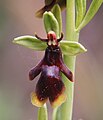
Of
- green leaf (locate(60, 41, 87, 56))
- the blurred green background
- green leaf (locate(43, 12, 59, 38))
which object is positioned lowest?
the blurred green background

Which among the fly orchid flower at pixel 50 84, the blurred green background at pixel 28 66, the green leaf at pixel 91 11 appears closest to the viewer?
the fly orchid flower at pixel 50 84

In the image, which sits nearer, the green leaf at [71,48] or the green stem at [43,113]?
the green leaf at [71,48]

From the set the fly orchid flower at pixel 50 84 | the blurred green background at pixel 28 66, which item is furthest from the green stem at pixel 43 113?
the blurred green background at pixel 28 66

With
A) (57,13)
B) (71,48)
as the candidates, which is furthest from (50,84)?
(57,13)

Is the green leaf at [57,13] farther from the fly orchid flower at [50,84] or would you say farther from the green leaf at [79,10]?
the fly orchid flower at [50,84]

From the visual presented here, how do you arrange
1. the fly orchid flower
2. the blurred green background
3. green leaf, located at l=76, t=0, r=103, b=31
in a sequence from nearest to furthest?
the fly orchid flower → green leaf, located at l=76, t=0, r=103, b=31 → the blurred green background

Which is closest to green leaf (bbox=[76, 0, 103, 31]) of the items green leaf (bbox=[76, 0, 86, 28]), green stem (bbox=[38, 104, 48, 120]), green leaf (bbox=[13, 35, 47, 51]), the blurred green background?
green leaf (bbox=[76, 0, 86, 28])

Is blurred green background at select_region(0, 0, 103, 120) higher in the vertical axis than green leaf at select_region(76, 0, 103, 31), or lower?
lower

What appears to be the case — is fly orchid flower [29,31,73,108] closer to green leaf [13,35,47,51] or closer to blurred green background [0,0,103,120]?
green leaf [13,35,47,51]
